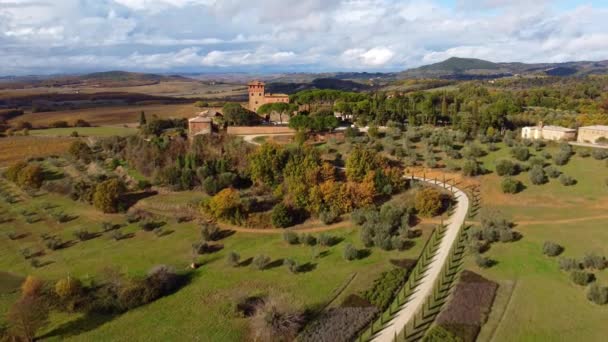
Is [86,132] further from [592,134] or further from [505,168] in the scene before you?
[592,134]

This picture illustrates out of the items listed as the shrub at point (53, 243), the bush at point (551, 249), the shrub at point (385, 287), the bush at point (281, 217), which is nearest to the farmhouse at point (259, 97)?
the bush at point (281, 217)

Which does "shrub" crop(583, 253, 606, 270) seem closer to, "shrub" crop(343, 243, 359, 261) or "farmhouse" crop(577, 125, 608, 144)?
"shrub" crop(343, 243, 359, 261)

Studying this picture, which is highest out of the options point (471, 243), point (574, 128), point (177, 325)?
point (574, 128)

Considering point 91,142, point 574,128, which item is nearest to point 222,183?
point 91,142

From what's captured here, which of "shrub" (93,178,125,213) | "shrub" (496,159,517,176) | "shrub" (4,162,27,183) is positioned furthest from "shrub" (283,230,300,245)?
"shrub" (4,162,27,183)

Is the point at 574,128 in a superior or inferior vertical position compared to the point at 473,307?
superior

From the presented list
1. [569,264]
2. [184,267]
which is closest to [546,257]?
[569,264]

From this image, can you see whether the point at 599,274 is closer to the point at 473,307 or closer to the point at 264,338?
the point at 473,307
